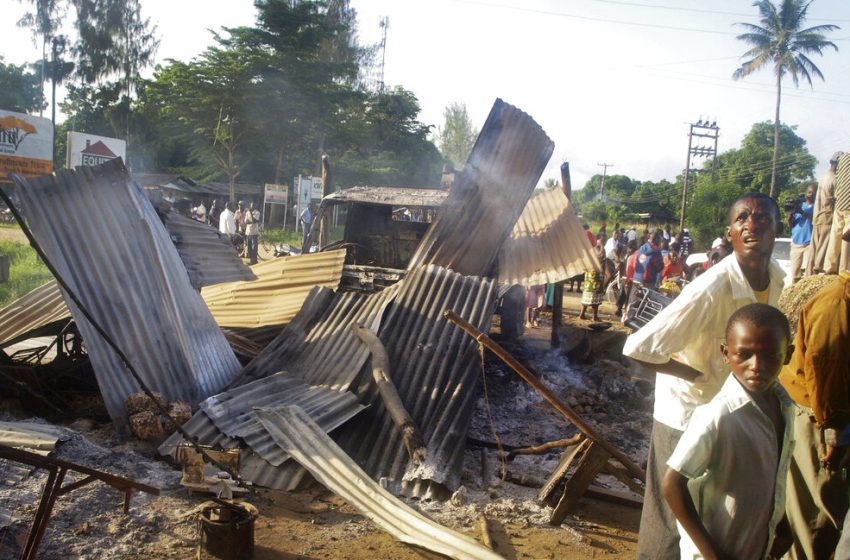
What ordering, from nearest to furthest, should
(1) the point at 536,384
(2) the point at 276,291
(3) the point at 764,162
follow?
(1) the point at 536,384, (2) the point at 276,291, (3) the point at 764,162

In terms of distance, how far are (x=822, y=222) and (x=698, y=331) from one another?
4761 mm

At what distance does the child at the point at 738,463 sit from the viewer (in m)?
1.97

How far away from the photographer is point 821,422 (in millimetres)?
2963

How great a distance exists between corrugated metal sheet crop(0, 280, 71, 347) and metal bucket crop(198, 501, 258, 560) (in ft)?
11.4

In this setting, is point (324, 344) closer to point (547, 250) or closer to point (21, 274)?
point (547, 250)

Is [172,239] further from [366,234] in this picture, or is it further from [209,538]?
[366,234]

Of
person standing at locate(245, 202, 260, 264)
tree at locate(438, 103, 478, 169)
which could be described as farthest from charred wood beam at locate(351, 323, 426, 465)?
tree at locate(438, 103, 478, 169)

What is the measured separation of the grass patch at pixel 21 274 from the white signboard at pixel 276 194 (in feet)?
32.3

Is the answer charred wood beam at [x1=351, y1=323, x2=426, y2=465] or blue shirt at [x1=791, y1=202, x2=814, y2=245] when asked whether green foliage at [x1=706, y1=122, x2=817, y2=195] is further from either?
charred wood beam at [x1=351, y1=323, x2=426, y2=465]

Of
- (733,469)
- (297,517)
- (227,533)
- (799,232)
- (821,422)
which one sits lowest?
(297,517)

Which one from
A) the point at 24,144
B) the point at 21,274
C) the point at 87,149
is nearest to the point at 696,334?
the point at 21,274

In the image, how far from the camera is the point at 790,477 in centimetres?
323

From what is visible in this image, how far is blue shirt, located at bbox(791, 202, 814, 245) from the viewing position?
27.0ft

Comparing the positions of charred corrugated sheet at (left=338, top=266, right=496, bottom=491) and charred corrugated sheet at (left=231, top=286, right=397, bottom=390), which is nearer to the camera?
charred corrugated sheet at (left=338, top=266, right=496, bottom=491)
